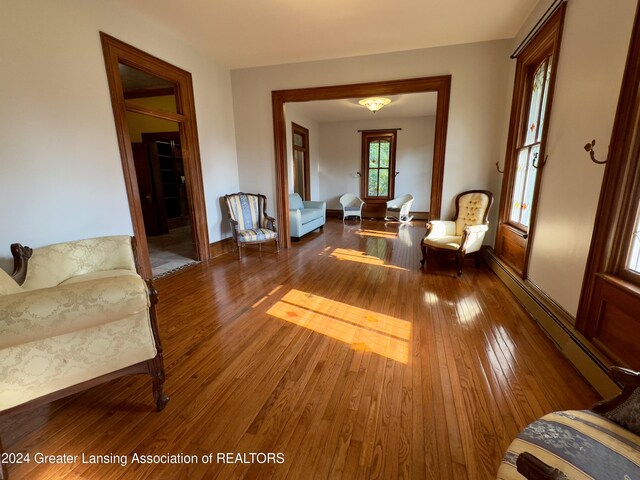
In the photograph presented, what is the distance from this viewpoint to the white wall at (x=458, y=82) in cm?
364

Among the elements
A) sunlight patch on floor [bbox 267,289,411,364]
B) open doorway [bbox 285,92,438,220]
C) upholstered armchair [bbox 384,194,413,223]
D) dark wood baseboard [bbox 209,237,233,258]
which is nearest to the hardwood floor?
sunlight patch on floor [bbox 267,289,411,364]

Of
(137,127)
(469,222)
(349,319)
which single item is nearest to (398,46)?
(469,222)

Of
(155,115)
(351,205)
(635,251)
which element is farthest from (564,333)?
(351,205)

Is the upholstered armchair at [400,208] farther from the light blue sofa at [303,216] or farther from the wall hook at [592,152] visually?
the wall hook at [592,152]

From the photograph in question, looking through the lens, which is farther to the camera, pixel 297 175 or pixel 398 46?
pixel 297 175

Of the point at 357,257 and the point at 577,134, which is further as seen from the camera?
the point at 357,257

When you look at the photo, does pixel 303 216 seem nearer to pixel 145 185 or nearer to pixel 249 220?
pixel 249 220

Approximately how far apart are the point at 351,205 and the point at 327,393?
265 inches

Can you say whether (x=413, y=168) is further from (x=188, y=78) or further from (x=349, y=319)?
(x=349, y=319)

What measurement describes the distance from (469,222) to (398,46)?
255 centimetres

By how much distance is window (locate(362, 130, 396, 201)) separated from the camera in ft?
26.4

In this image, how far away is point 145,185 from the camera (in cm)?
595

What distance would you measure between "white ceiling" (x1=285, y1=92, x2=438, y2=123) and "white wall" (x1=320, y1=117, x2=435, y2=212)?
0.93ft

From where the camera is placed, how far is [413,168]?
8.02 meters
